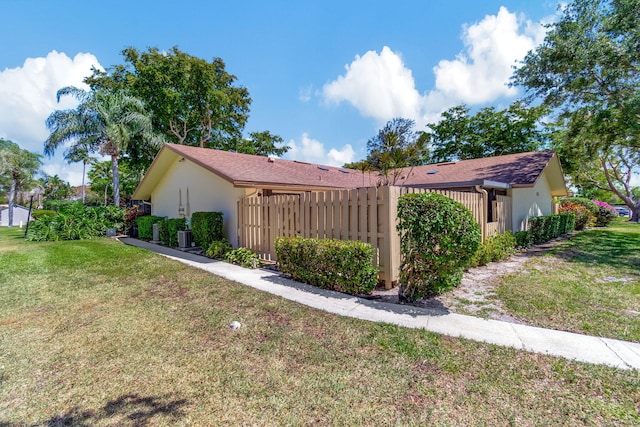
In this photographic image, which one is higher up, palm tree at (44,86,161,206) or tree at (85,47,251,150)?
tree at (85,47,251,150)

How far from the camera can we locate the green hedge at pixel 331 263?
17.9 ft

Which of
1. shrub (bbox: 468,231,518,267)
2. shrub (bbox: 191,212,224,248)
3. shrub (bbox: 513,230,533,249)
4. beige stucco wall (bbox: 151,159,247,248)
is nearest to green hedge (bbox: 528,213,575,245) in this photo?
shrub (bbox: 513,230,533,249)

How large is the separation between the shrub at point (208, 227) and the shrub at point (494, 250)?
8.19 m

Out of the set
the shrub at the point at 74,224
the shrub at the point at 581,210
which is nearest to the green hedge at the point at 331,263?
the shrub at the point at 74,224

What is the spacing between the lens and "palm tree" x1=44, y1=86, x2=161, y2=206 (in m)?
18.6

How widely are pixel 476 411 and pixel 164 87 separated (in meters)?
27.4

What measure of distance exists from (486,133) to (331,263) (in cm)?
2743

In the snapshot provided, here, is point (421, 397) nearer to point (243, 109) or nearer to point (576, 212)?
point (576, 212)

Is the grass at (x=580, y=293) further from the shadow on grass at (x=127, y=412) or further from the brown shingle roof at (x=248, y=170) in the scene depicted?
the brown shingle roof at (x=248, y=170)

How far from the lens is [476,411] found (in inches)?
95.6

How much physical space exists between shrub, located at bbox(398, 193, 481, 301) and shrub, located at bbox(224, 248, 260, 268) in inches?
190

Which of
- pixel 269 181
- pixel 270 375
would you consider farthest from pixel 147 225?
pixel 270 375

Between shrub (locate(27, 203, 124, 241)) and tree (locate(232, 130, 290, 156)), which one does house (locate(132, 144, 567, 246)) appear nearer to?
shrub (locate(27, 203, 124, 241))

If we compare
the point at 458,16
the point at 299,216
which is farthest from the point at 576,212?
the point at 299,216
